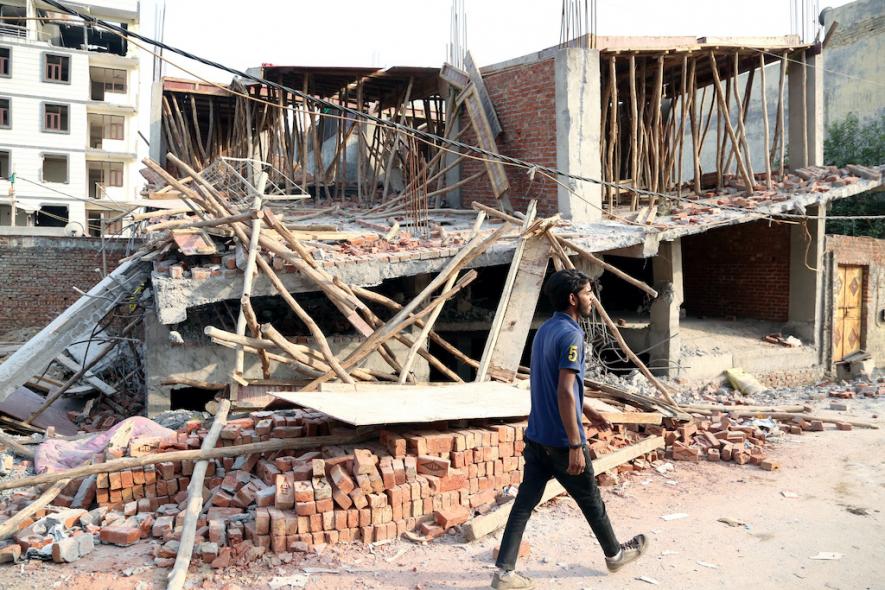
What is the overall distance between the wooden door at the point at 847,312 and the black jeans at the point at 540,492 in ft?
37.0

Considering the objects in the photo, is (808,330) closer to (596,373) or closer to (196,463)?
(596,373)

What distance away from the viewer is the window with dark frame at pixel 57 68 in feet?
111

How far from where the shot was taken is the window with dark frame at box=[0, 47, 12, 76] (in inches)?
1310

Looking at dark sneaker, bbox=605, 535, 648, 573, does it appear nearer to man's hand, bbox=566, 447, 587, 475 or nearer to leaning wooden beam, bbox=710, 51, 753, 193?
man's hand, bbox=566, 447, 587, 475

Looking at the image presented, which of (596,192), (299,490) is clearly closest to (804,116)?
(596,192)

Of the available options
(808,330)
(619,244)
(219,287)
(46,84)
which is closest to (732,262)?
(808,330)

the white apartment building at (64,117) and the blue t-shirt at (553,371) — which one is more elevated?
the white apartment building at (64,117)

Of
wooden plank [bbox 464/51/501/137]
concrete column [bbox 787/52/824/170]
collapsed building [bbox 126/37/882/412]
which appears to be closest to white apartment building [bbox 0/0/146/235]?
collapsed building [bbox 126/37/882/412]

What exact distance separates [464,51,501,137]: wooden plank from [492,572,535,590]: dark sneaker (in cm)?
950

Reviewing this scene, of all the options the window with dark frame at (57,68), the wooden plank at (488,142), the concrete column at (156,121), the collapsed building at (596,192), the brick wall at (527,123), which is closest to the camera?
the collapsed building at (596,192)

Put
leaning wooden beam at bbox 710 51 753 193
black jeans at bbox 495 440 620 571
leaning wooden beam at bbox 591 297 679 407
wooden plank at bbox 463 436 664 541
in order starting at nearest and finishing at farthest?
black jeans at bbox 495 440 620 571
wooden plank at bbox 463 436 664 541
leaning wooden beam at bbox 591 297 679 407
leaning wooden beam at bbox 710 51 753 193

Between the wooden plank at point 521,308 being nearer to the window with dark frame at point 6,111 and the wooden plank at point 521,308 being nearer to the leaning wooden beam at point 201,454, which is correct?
the leaning wooden beam at point 201,454

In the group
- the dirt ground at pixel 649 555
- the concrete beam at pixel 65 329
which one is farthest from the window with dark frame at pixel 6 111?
the dirt ground at pixel 649 555

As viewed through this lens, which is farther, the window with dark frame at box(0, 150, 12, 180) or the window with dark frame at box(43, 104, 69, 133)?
the window with dark frame at box(43, 104, 69, 133)
